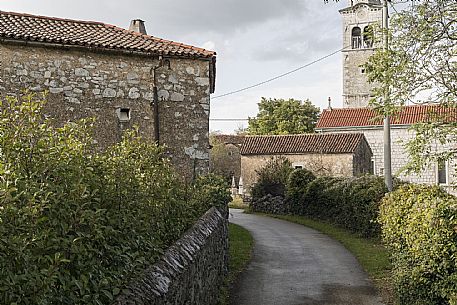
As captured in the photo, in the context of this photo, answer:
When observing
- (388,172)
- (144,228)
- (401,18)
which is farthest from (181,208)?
(388,172)

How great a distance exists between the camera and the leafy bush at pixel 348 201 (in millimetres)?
17156

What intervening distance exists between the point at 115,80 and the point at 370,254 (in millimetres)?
8051

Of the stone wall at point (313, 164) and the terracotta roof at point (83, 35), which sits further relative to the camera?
the stone wall at point (313, 164)

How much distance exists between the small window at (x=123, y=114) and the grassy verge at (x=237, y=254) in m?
4.19

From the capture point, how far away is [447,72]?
11.1 metres

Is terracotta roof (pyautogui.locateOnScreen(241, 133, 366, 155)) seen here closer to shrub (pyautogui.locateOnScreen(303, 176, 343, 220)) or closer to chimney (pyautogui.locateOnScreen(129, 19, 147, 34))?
shrub (pyautogui.locateOnScreen(303, 176, 343, 220))

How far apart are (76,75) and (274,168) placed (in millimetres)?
19801

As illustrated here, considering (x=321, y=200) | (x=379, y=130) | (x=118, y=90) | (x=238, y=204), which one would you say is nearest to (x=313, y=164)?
(x=238, y=204)

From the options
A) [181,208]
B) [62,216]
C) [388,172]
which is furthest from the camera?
[388,172]

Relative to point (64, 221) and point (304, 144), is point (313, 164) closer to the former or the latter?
point (304, 144)

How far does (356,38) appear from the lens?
56719mm

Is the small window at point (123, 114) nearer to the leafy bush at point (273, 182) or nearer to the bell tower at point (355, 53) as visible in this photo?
the leafy bush at point (273, 182)

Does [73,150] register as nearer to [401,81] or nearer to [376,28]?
[401,81]

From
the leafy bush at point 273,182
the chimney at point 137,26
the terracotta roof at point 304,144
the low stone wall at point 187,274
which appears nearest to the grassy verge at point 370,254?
the low stone wall at point 187,274
